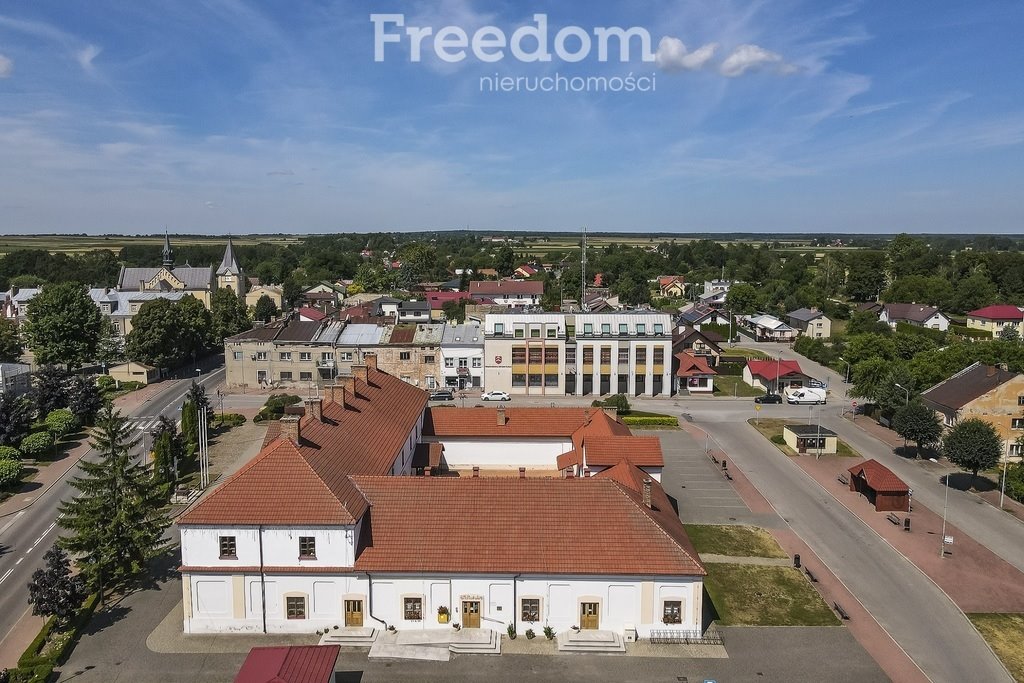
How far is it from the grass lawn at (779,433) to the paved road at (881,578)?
3.06 meters

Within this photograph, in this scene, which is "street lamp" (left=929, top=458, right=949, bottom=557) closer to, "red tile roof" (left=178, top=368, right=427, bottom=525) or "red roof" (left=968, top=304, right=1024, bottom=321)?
"red tile roof" (left=178, top=368, right=427, bottom=525)

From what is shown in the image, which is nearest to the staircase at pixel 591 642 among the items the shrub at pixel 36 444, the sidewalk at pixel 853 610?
the sidewalk at pixel 853 610

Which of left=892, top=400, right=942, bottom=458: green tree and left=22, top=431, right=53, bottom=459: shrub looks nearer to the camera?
left=892, top=400, right=942, bottom=458: green tree

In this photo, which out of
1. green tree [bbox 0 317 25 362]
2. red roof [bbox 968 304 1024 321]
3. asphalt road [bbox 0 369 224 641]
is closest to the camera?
asphalt road [bbox 0 369 224 641]

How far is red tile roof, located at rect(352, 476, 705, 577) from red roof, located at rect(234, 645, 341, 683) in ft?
15.8

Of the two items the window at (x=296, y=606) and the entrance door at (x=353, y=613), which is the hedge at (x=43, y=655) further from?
the entrance door at (x=353, y=613)

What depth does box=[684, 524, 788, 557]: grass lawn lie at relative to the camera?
3696 centimetres

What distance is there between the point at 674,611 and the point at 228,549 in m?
17.8

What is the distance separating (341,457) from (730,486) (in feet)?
85.3

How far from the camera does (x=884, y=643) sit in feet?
94.2

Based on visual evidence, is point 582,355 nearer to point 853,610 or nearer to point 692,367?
point 692,367

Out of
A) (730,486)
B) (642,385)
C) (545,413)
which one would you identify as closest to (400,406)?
(545,413)

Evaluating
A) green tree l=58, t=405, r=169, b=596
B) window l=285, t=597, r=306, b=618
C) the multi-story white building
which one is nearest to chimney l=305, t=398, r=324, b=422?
green tree l=58, t=405, r=169, b=596

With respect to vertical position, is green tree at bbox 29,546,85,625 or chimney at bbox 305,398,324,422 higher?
chimney at bbox 305,398,324,422
